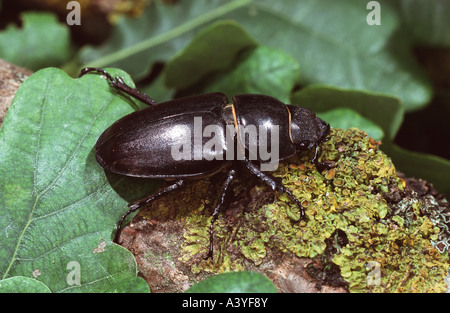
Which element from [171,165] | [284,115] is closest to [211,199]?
[171,165]

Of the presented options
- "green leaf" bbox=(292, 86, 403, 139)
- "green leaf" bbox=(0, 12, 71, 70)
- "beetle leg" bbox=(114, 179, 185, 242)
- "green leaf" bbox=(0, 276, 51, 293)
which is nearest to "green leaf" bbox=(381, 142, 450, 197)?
"green leaf" bbox=(292, 86, 403, 139)

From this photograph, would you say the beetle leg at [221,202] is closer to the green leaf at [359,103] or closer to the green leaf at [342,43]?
the green leaf at [359,103]

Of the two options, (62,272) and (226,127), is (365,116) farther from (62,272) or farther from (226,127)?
(62,272)

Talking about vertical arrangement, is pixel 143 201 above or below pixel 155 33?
below

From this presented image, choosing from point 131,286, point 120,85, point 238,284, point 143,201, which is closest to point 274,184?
point 238,284

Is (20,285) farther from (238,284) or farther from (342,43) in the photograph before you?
(342,43)

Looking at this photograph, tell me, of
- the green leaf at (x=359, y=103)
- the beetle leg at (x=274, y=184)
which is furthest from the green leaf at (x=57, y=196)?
the green leaf at (x=359, y=103)
